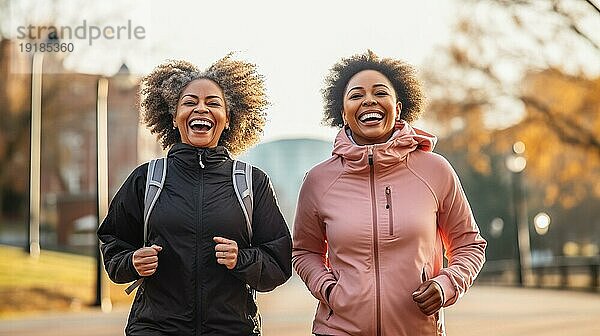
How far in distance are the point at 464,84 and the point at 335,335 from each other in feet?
57.1

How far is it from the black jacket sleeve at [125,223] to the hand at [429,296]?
1075mm

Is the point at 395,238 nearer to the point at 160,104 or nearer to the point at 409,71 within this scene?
the point at 409,71

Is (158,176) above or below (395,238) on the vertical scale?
above

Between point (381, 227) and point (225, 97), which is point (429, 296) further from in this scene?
point (225, 97)

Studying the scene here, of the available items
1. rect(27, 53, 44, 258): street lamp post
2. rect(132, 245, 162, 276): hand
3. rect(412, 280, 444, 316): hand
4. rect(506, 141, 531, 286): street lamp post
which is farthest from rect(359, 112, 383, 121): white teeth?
rect(506, 141, 531, 286): street lamp post

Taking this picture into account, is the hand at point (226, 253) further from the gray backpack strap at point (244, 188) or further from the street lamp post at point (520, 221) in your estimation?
the street lamp post at point (520, 221)

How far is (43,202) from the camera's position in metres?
39.4

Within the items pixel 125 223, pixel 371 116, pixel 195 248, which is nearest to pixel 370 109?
pixel 371 116

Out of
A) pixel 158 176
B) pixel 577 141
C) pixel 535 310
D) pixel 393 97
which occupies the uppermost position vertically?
pixel 577 141

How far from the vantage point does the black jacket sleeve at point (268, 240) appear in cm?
351

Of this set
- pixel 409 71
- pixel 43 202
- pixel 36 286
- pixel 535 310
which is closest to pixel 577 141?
pixel 535 310

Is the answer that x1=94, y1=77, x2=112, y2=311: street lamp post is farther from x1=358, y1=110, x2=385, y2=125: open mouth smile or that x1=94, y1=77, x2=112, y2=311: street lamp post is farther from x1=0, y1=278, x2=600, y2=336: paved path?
x1=358, y1=110, x2=385, y2=125: open mouth smile

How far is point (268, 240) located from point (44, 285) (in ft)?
56.0

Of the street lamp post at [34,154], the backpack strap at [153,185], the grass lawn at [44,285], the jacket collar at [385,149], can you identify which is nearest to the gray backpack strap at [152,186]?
the backpack strap at [153,185]
